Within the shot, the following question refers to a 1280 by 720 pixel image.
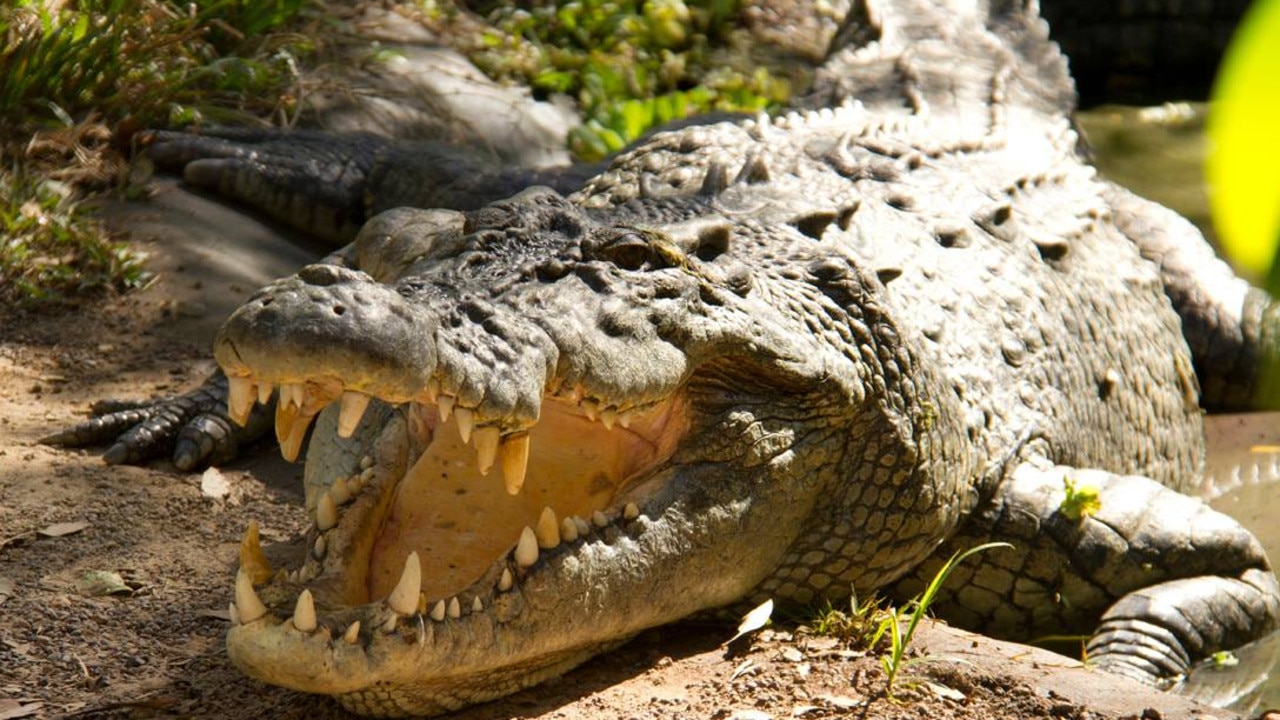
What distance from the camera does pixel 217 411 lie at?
4324 millimetres

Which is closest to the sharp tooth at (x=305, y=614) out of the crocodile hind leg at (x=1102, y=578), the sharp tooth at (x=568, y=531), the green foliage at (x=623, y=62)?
the sharp tooth at (x=568, y=531)

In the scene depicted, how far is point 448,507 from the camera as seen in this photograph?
9.98 feet

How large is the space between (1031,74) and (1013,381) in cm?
309

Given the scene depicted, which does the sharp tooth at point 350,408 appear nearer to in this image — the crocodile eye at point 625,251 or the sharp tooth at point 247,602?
the sharp tooth at point 247,602

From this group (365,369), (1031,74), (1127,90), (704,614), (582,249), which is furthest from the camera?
(1127,90)

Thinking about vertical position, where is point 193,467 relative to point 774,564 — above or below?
below

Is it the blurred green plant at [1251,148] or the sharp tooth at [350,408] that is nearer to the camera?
the blurred green plant at [1251,148]

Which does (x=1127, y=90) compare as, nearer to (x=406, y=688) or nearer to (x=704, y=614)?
(x=704, y=614)

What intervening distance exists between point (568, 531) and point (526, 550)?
0.13 metres

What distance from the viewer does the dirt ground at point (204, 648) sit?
2.83 metres

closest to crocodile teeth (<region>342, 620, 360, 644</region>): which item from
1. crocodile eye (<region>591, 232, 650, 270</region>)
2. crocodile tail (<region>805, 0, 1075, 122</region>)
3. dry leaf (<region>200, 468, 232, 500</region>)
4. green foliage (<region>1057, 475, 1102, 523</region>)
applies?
crocodile eye (<region>591, 232, 650, 270</region>)

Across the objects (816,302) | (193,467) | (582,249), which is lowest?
(193,467)

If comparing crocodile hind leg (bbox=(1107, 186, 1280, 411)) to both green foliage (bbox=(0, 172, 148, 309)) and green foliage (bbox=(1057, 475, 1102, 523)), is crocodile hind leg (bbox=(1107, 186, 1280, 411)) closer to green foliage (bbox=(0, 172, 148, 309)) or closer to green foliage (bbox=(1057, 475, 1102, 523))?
green foliage (bbox=(1057, 475, 1102, 523))

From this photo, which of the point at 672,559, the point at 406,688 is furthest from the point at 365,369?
the point at 672,559
